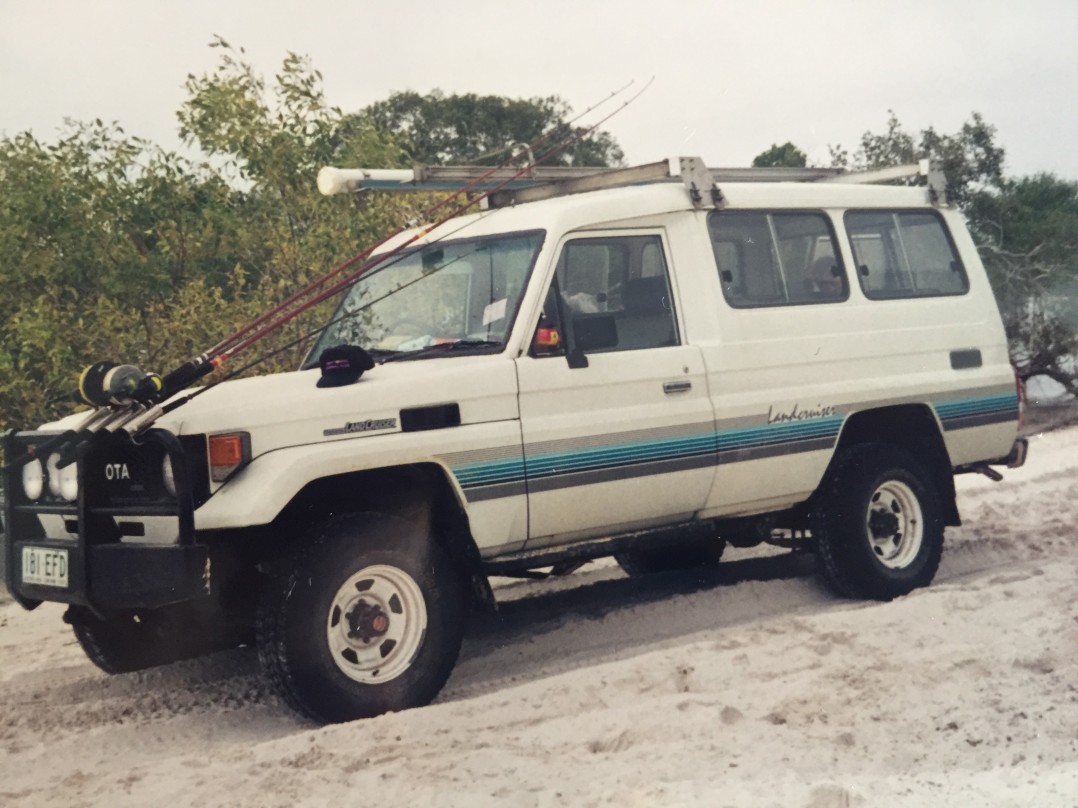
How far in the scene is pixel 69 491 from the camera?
17.3ft

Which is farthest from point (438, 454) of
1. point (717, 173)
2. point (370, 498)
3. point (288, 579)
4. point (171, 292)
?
point (171, 292)

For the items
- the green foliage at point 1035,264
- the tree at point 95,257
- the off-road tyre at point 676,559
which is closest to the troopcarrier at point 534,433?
the off-road tyre at point 676,559

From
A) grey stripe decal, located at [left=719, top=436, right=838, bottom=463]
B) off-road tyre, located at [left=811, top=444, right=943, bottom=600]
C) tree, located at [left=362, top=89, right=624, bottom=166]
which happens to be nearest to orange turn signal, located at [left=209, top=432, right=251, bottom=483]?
grey stripe decal, located at [left=719, top=436, right=838, bottom=463]

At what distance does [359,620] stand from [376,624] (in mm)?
70

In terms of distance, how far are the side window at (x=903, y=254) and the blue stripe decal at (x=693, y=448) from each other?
2.21 feet

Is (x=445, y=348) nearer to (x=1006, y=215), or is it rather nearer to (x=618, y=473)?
(x=618, y=473)

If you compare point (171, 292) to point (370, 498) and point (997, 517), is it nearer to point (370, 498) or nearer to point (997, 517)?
point (370, 498)

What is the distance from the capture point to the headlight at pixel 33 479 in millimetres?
5426

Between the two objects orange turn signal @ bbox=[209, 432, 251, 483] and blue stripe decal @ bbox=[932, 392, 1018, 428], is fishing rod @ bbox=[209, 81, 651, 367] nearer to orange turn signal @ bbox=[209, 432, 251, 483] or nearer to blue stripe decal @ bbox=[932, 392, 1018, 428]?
orange turn signal @ bbox=[209, 432, 251, 483]

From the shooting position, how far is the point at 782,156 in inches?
928

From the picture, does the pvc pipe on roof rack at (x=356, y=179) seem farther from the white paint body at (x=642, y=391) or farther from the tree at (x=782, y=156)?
the tree at (x=782, y=156)

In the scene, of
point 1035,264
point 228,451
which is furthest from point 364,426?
point 1035,264

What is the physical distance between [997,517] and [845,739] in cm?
534

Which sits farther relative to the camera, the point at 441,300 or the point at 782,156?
the point at 782,156
